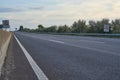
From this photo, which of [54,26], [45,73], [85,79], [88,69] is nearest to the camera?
[85,79]

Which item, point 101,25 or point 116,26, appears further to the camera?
point 101,25

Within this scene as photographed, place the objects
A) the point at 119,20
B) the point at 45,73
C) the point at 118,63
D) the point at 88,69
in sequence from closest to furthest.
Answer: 1. the point at 45,73
2. the point at 88,69
3. the point at 118,63
4. the point at 119,20

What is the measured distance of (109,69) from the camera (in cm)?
1210

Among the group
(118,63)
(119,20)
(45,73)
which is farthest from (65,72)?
(119,20)

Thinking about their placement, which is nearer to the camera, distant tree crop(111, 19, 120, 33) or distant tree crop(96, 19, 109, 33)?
distant tree crop(111, 19, 120, 33)

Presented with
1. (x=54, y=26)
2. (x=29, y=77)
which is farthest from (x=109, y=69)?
(x=54, y=26)

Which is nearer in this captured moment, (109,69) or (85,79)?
(85,79)

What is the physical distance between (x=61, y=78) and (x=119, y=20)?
328 feet

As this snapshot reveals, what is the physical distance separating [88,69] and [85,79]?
7.43 feet

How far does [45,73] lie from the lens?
1160 cm

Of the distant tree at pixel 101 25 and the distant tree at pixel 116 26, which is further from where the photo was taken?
the distant tree at pixel 101 25

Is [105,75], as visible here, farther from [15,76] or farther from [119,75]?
[15,76]

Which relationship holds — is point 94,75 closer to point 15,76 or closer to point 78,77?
point 78,77

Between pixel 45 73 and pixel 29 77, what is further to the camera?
pixel 45 73
